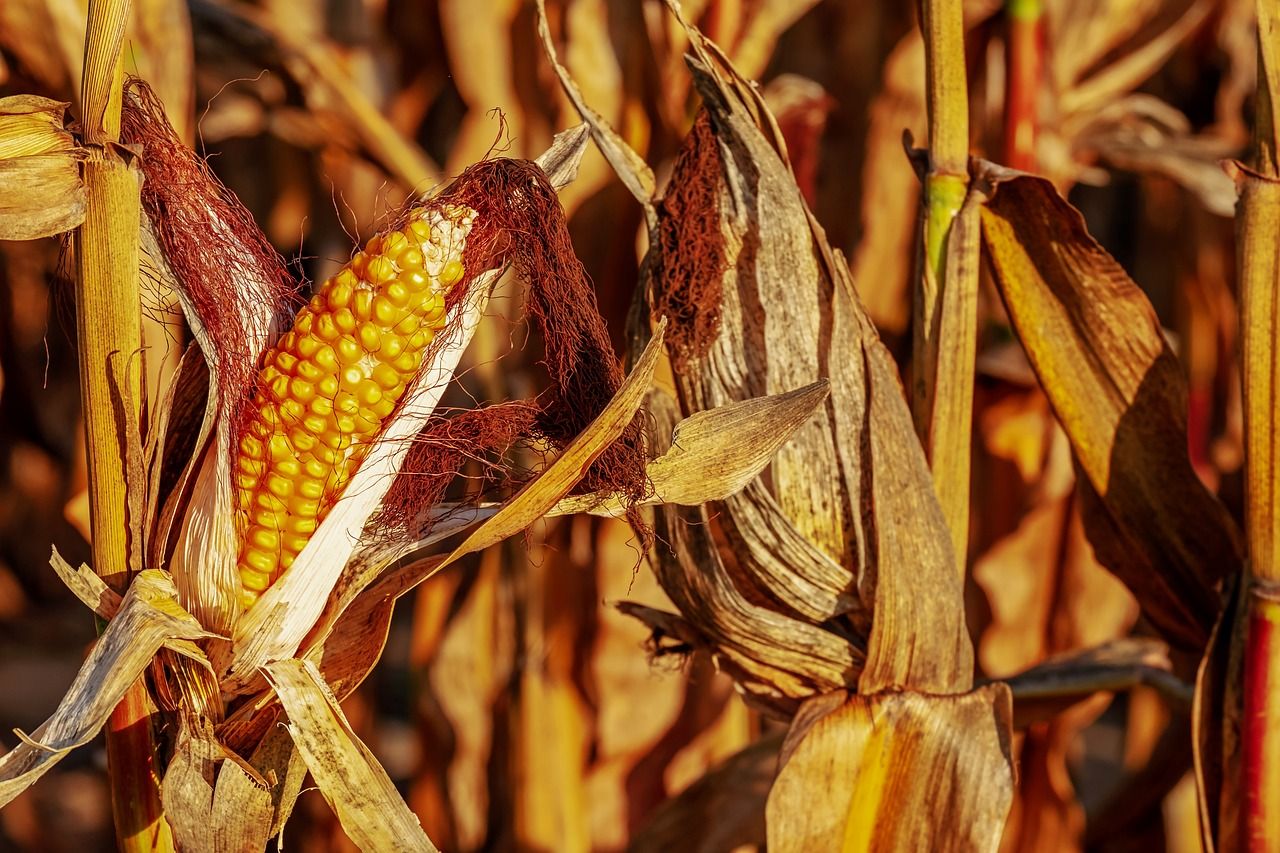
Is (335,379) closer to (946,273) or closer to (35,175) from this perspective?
(35,175)

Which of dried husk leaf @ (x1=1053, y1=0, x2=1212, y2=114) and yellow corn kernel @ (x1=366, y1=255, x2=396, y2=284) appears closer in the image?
yellow corn kernel @ (x1=366, y1=255, x2=396, y2=284)

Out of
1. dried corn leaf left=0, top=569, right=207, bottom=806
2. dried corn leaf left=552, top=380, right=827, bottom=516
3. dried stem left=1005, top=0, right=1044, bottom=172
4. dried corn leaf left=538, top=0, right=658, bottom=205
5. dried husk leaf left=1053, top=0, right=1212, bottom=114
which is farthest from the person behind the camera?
dried husk leaf left=1053, top=0, right=1212, bottom=114

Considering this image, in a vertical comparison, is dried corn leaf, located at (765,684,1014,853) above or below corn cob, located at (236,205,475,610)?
below

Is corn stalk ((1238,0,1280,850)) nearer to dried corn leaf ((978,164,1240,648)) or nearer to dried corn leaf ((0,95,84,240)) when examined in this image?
dried corn leaf ((978,164,1240,648))

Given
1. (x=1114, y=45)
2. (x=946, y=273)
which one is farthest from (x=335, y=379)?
(x=1114, y=45)

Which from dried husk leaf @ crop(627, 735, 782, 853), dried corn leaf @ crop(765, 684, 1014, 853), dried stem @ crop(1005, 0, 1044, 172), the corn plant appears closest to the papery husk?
the corn plant

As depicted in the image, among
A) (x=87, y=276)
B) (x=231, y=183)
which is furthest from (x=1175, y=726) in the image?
(x=231, y=183)
